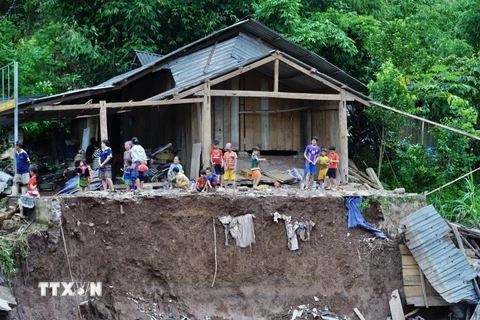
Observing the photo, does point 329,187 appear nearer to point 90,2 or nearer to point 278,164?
point 278,164

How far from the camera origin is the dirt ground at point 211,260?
15961mm

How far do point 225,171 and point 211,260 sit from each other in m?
2.29

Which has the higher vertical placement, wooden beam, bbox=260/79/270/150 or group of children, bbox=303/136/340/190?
wooden beam, bbox=260/79/270/150

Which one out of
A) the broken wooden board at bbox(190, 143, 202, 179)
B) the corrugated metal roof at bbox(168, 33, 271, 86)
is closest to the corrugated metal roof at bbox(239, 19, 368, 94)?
the corrugated metal roof at bbox(168, 33, 271, 86)

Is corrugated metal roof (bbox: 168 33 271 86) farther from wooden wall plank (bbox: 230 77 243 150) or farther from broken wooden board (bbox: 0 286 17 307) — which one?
broken wooden board (bbox: 0 286 17 307)

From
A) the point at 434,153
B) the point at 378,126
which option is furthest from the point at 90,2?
the point at 434,153

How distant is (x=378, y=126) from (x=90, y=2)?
1180 centimetres

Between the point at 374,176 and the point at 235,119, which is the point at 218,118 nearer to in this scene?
the point at 235,119

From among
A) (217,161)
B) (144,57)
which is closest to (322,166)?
(217,161)

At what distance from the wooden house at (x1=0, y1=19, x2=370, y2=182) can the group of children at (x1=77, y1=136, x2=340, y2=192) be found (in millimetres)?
1190

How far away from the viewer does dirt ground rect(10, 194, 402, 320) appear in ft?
52.4

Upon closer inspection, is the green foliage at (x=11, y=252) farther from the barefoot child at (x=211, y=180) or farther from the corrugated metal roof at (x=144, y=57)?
the corrugated metal roof at (x=144, y=57)

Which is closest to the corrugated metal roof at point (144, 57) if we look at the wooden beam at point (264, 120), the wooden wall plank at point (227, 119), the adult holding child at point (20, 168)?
the wooden wall plank at point (227, 119)

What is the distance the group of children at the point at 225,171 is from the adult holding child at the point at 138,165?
0.16 metres
